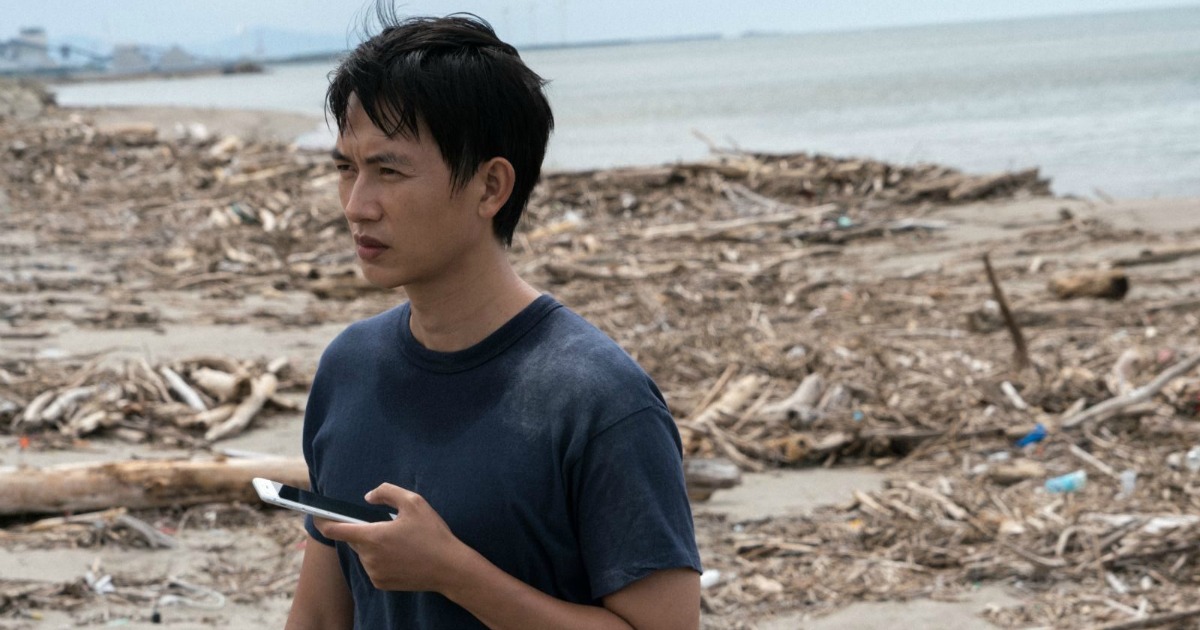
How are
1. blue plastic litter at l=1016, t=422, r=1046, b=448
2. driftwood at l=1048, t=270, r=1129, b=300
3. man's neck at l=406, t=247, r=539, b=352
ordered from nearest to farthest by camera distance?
man's neck at l=406, t=247, r=539, b=352
blue plastic litter at l=1016, t=422, r=1046, b=448
driftwood at l=1048, t=270, r=1129, b=300

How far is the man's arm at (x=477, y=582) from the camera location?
1.77 meters

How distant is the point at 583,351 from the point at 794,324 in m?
9.23

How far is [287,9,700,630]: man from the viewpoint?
71.6 inches

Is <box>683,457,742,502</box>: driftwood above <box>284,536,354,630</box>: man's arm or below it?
below

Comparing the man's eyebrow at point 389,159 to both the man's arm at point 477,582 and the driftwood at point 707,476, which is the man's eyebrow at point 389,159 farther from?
the driftwood at point 707,476

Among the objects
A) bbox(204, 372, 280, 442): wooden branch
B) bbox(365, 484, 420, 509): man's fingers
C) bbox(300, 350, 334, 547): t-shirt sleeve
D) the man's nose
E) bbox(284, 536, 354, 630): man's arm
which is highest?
the man's nose

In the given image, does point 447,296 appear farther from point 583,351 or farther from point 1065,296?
point 1065,296

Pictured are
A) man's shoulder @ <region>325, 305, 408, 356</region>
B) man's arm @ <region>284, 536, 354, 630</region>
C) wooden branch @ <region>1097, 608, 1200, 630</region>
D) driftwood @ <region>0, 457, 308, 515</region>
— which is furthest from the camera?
driftwood @ <region>0, 457, 308, 515</region>

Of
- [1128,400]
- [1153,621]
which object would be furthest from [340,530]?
[1128,400]

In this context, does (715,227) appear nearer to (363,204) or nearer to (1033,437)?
(1033,437)

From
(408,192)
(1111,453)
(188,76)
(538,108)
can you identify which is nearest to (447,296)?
(408,192)

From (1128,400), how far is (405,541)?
6442 mm

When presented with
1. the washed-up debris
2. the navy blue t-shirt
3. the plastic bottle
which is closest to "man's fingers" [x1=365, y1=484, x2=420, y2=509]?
the navy blue t-shirt

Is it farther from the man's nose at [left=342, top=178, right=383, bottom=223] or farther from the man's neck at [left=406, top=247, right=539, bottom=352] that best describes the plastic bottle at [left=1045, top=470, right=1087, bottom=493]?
the man's nose at [left=342, top=178, right=383, bottom=223]
